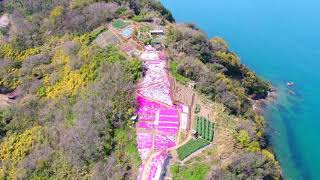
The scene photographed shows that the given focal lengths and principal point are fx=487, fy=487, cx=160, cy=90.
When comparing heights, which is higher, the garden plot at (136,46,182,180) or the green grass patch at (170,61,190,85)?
the green grass patch at (170,61,190,85)

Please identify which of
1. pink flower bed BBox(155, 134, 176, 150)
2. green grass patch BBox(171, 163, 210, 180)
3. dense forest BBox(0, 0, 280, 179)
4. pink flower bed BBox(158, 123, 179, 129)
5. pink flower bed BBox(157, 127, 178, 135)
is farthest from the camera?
pink flower bed BBox(158, 123, 179, 129)

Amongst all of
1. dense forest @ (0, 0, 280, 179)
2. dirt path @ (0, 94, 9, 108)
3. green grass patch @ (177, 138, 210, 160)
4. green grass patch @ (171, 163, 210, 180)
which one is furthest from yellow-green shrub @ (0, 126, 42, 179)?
green grass patch @ (171, 163, 210, 180)

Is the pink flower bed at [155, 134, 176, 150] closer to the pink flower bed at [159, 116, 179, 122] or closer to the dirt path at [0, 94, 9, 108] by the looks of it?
the pink flower bed at [159, 116, 179, 122]

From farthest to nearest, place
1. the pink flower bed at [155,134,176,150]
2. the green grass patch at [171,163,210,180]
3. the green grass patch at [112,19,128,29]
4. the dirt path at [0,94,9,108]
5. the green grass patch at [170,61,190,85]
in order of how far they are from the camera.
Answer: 1. the green grass patch at [112,19,128,29]
2. the dirt path at [0,94,9,108]
3. the green grass patch at [170,61,190,85]
4. the pink flower bed at [155,134,176,150]
5. the green grass patch at [171,163,210,180]

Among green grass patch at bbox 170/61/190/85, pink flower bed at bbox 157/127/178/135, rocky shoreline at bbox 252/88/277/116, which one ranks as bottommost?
rocky shoreline at bbox 252/88/277/116

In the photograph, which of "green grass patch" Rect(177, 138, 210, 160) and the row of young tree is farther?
the row of young tree

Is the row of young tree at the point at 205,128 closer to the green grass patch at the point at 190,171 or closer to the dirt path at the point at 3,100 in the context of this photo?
the green grass patch at the point at 190,171
